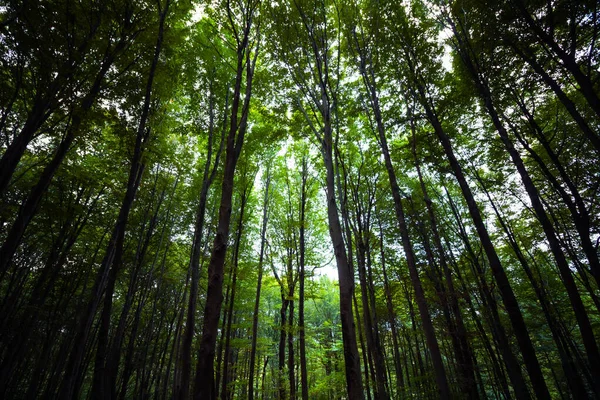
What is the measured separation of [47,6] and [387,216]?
13120 millimetres

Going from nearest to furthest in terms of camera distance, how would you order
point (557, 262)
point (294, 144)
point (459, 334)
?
1. point (557, 262)
2. point (459, 334)
3. point (294, 144)

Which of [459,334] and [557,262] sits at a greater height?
[557,262]

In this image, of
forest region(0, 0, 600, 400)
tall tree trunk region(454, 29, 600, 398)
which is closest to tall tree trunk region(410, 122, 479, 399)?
forest region(0, 0, 600, 400)

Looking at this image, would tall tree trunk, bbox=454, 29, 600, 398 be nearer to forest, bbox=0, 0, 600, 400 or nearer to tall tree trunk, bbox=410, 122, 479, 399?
forest, bbox=0, 0, 600, 400

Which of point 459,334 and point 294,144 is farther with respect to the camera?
point 294,144

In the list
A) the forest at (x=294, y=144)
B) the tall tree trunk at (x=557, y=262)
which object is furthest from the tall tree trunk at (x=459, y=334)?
the tall tree trunk at (x=557, y=262)

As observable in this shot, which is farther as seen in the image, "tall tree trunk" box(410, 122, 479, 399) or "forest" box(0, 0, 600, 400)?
"tall tree trunk" box(410, 122, 479, 399)

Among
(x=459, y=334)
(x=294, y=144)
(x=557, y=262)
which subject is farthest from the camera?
(x=294, y=144)

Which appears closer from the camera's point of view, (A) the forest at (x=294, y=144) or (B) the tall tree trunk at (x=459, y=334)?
(A) the forest at (x=294, y=144)

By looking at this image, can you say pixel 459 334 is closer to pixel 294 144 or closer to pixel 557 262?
pixel 557 262

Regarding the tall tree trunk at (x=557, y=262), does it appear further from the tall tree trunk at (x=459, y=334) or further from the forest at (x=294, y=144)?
the tall tree trunk at (x=459, y=334)

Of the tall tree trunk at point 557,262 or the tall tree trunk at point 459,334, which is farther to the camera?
the tall tree trunk at point 459,334

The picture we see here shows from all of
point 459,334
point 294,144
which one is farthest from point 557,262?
point 294,144

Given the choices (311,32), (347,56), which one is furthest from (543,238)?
(311,32)
